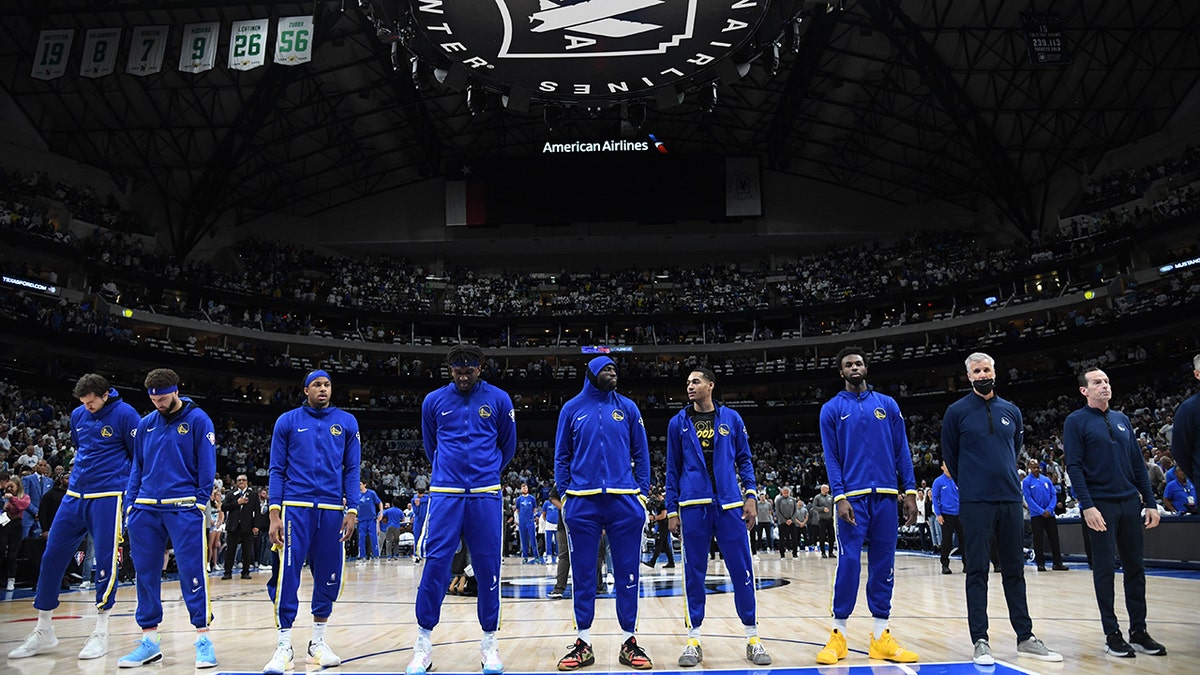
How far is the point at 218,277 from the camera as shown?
132 feet

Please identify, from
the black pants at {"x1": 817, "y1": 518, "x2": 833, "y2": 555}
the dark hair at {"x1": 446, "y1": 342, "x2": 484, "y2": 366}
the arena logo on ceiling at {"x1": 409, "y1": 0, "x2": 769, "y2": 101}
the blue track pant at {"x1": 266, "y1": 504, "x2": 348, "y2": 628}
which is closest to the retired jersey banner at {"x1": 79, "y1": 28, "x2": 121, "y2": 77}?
the arena logo on ceiling at {"x1": 409, "y1": 0, "x2": 769, "y2": 101}

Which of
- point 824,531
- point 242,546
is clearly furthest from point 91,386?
point 824,531

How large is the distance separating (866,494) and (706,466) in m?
1.20

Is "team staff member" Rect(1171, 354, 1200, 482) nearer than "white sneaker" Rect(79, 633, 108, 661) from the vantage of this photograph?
Yes

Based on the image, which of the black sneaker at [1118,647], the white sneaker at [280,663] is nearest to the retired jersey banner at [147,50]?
the white sneaker at [280,663]

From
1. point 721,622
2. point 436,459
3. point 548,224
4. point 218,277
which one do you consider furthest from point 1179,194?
point 218,277

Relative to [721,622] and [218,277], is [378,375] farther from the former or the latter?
[721,622]

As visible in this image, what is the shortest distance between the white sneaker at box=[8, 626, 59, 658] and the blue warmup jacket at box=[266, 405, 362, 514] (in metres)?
2.39

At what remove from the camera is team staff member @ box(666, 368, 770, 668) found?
573 centimetres

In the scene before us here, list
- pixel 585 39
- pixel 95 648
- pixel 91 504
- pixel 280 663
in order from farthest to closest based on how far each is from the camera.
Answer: pixel 585 39
pixel 91 504
pixel 95 648
pixel 280 663

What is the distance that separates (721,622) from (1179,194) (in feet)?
114

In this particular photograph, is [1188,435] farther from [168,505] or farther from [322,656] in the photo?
[168,505]

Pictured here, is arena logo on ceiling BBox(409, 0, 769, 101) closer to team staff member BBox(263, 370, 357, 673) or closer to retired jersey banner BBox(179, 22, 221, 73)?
team staff member BBox(263, 370, 357, 673)

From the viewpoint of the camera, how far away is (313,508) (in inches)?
228
